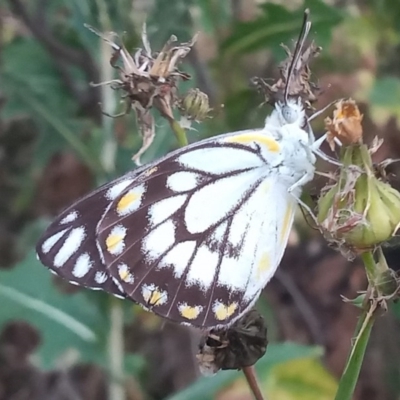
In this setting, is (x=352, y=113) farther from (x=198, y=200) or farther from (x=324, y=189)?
(x=198, y=200)

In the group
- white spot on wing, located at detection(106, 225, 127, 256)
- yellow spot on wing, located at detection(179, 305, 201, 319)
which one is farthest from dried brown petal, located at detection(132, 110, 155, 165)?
yellow spot on wing, located at detection(179, 305, 201, 319)

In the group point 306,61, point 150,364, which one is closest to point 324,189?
point 306,61

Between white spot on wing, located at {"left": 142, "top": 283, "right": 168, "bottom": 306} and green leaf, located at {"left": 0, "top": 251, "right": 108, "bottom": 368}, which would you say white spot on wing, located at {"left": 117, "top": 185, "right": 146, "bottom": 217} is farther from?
green leaf, located at {"left": 0, "top": 251, "right": 108, "bottom": 368}

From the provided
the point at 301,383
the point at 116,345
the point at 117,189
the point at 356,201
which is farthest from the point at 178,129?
the point at 301,383

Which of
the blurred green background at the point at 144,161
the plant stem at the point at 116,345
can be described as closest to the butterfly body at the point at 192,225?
the blurred green background at the point at 144,161

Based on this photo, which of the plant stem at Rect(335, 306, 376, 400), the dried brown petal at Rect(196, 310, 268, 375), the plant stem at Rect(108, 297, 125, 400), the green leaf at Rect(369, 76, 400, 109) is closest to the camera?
the plant stem at Rect(335, 306, 376, 400)

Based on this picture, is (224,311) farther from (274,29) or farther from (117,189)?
(274,29)
